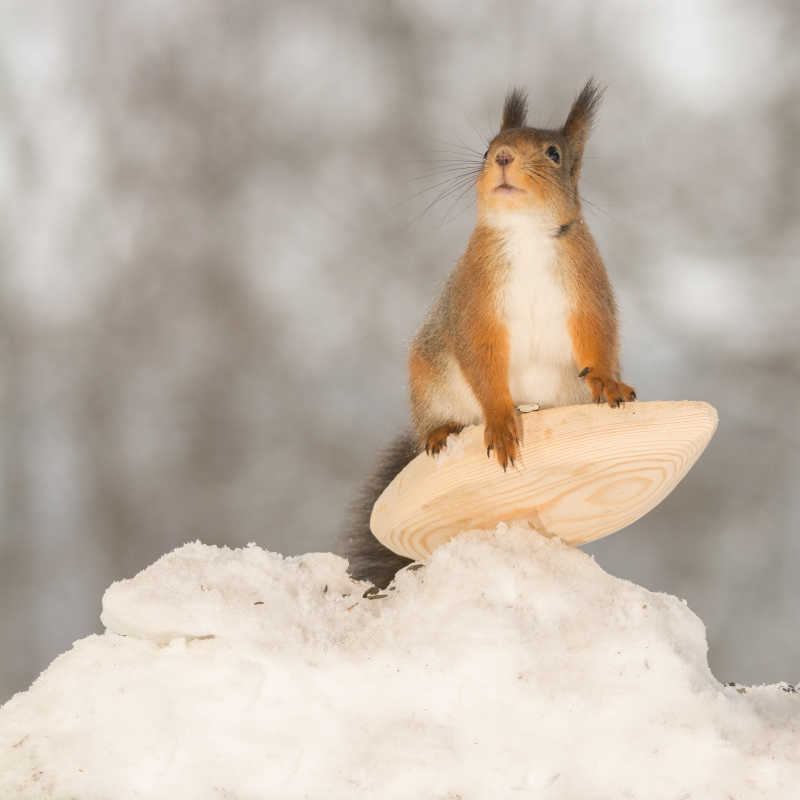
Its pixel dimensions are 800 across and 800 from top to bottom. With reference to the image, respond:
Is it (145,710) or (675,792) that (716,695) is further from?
(145,710)

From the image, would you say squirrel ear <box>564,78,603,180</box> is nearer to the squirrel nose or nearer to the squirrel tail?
the squirrel nose

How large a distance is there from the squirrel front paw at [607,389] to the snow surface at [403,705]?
0.19 metres

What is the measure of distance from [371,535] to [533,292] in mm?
406

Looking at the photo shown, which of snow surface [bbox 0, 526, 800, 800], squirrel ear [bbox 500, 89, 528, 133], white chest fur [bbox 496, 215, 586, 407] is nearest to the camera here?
snow surface [bbox 0, 526, 800, 800]

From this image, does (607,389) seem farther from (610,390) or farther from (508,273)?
(508,273)

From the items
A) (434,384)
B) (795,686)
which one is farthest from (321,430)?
(795,686)

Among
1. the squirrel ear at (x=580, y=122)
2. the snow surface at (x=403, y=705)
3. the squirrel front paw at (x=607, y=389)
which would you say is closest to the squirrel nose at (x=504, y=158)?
the squirrel ear at (x=580, y=122)

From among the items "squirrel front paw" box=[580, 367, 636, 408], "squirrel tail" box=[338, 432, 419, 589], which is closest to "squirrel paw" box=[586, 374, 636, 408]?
"squirrel front paw" box=[580, 367, 636, 408]

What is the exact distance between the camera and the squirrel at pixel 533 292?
1184 millimetres

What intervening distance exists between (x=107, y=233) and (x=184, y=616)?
149 cm

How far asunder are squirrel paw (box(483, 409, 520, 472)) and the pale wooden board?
1cm

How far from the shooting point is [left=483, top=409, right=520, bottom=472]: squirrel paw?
1138mm

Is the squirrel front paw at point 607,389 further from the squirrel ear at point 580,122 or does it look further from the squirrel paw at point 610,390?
the squirrel ear at point 580,122

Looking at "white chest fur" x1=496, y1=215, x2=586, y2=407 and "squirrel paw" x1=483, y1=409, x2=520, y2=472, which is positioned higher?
A: "white chest fur" x1=496, y1=215, x2=586, y2=407
